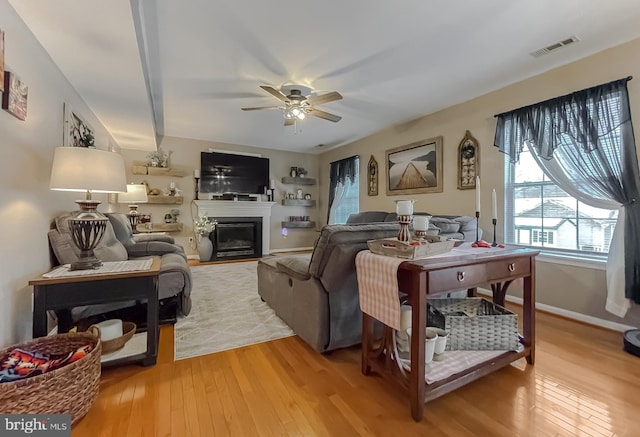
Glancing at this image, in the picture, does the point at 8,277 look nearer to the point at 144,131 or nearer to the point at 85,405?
the point at 85,405

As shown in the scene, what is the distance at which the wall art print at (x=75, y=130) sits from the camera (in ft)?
8.31

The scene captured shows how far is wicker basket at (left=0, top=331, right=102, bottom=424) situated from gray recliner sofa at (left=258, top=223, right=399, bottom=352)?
122 centimetres

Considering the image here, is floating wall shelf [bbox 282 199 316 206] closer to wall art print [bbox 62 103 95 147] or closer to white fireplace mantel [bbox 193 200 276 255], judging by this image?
white fireplace mantel [bbox 193 200 276 255]

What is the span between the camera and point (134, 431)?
127 centimetres

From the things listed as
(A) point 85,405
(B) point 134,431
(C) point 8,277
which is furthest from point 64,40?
(B) point 134,431

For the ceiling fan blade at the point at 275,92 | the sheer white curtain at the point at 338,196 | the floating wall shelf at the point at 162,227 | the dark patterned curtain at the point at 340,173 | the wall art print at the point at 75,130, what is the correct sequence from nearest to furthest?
the wall art print at the point at 75,130
the ceiling fan blade at the point at 275,92
the floating wall shelf at the point at 162,227
the dark patterned curtain at the point at 340,173
the sheer white curtain at the point at 338,196

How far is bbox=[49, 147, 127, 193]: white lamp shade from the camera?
1721mm

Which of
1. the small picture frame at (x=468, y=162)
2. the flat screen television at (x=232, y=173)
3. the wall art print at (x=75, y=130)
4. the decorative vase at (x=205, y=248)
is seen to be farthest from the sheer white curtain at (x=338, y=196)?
the wall art print at (x=75, y=130)

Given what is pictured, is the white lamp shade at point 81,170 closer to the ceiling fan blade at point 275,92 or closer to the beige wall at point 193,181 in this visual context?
the ceiling fan blade at point 275,92

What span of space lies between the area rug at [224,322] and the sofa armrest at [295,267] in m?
0.52

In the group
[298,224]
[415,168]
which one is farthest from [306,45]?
[298,224]

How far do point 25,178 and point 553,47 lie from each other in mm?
4290

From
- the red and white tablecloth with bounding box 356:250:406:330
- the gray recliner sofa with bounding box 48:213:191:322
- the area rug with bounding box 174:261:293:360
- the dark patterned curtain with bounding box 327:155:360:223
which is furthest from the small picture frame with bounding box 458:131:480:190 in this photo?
the gray recliner sofa with bounding box 48:213:191:322

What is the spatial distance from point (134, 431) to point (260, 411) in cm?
56
